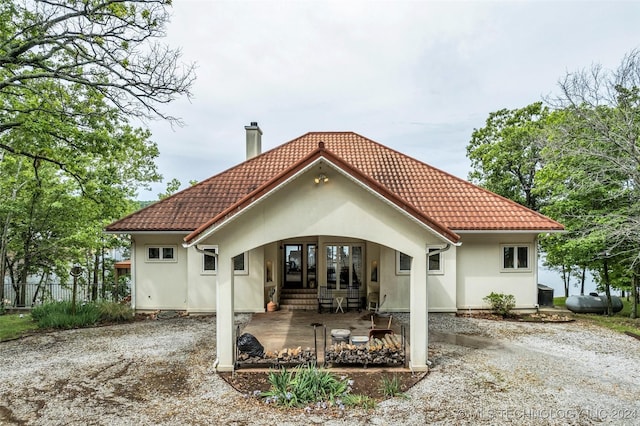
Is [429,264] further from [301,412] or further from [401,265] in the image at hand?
[301,412]

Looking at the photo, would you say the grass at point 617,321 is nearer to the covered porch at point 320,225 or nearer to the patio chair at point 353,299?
the patio chair at point 353,299

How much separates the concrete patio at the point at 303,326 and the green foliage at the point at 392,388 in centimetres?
184

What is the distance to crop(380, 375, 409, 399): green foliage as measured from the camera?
6940 mm

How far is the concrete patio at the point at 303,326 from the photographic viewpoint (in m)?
10.2

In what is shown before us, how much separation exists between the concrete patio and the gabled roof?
158 inches

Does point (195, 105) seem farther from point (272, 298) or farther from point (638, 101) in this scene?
point (638, 101)

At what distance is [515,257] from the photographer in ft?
46.1

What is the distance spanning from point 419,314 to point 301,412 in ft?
10.9

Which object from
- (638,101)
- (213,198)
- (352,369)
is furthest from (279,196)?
(638,101)

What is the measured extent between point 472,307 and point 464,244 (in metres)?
2.49

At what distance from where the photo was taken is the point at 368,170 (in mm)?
15961

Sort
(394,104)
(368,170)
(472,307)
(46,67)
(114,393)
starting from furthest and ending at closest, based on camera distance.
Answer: (394,104)
(368,170)
(472,307)
(46,67)
(114,393)

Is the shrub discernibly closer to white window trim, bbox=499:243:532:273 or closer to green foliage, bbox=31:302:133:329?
green foliage, bbox=31:302:133:329

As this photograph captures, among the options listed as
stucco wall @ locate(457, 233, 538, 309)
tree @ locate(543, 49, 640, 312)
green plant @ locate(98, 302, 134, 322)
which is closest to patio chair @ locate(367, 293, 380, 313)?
stucco wall @ locate(457, 233, 538, 309)
